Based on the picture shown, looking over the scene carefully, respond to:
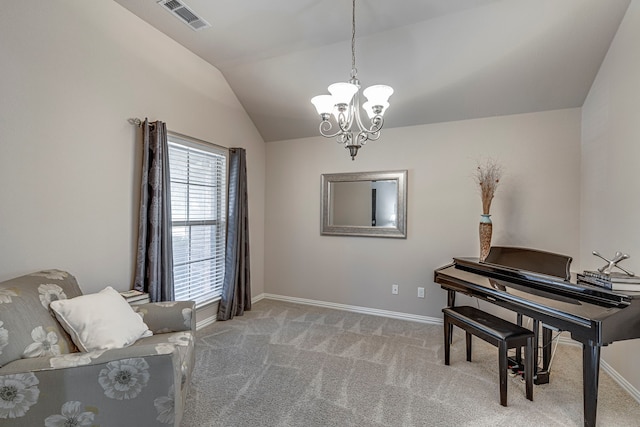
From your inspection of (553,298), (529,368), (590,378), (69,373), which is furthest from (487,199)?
(69,373)

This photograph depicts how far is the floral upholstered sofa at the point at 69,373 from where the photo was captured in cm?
130

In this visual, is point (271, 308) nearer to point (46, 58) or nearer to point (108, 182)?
point (108, 182)

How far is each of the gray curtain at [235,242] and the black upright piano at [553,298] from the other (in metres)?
2.29

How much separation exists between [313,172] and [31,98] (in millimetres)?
2906

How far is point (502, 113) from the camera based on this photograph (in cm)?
330

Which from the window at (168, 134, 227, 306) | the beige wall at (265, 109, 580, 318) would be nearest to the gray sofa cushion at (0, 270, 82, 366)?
the window at (168, 134, 227, 306)

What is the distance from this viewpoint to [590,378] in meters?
1.69

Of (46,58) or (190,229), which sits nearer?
(46,58)

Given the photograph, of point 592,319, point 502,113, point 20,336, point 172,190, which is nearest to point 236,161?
point 172,190

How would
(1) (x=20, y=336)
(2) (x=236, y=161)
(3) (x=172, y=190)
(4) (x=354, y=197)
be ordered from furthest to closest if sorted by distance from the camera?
(4) (x=354, y=197), (2) (x=236, y=161), (3) (x=172, y=190), (1) (x=20, y=336)

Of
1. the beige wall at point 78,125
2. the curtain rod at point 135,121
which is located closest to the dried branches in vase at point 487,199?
the beige wall at point 78,125

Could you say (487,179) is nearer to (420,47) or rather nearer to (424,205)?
(424,205)

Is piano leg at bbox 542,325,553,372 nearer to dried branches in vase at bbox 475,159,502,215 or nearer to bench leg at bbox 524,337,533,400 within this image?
bench leg at bbox 524,337,533,400

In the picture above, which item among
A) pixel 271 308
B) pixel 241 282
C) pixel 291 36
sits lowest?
pixel 271 308
